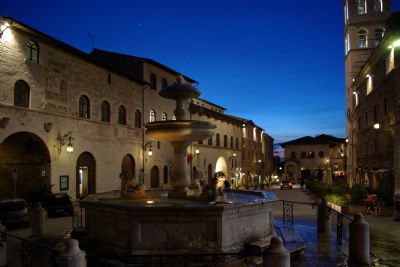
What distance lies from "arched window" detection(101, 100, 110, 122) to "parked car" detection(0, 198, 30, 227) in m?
12.5

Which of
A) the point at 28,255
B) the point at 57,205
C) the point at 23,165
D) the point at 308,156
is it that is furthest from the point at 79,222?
the point at 308,156

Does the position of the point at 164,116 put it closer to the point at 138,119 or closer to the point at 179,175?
the point at 138,119

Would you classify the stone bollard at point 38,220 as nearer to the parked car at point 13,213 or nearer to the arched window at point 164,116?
the parked car at point 13,213

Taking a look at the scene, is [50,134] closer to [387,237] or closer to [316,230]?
[316,230]

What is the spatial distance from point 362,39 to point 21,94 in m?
38.4

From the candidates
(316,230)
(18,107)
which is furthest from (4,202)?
(316,230)

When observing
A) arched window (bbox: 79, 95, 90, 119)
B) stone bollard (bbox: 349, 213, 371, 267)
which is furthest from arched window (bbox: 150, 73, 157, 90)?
stone bollard (bbox: 349, 213, 371, 267)

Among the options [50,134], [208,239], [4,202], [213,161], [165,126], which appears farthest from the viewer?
[213,161]

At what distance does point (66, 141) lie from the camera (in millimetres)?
23969

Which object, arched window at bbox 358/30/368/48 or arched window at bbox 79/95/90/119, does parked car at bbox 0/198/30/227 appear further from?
arched window at bbox 358/30/368/48

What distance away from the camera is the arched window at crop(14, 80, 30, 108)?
2058 centimetres

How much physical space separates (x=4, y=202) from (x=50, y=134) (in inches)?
269

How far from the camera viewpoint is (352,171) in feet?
145

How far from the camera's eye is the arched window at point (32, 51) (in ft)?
70.3
